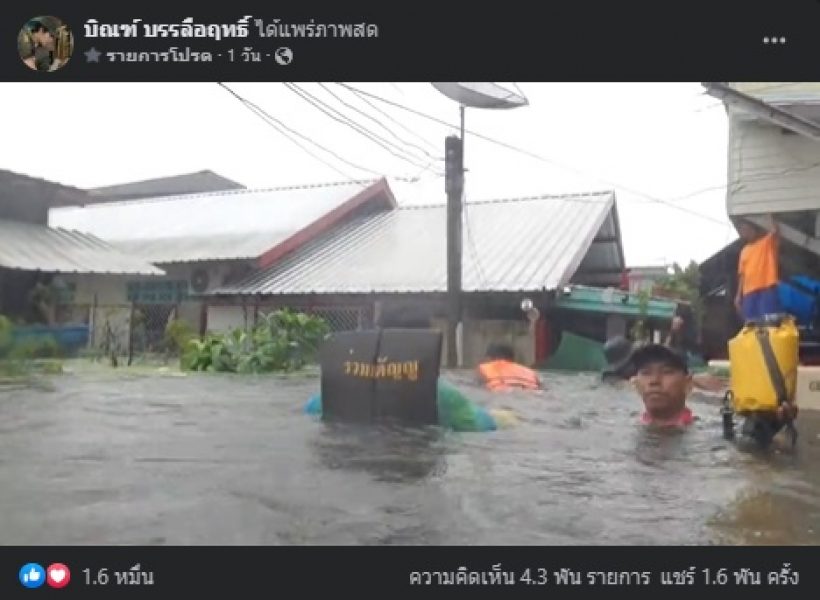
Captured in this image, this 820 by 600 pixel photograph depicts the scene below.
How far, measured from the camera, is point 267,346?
16.3ft

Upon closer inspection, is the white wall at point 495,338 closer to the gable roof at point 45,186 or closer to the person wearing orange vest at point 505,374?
the person wearing orange vest at point 505,374

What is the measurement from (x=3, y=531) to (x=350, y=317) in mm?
2656

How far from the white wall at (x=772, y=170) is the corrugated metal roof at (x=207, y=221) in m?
2.43

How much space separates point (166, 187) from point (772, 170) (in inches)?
160

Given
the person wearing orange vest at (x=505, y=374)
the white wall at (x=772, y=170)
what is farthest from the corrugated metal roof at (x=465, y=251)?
the white wall at (x=772, y=170)

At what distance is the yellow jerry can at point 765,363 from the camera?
3531 mm

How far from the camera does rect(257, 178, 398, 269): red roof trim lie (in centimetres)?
453

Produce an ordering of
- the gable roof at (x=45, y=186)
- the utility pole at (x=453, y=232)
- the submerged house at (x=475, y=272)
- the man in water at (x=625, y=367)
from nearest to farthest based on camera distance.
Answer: the gable roof at (x=45, y=186) < the submerged house at (x=475, y=272) < the man in water at (x=625, y=367) < the utility pole at (x=453, y=232)

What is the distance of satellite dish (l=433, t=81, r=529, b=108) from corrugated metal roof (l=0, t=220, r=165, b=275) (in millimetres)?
1800

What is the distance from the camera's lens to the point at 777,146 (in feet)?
17.8
